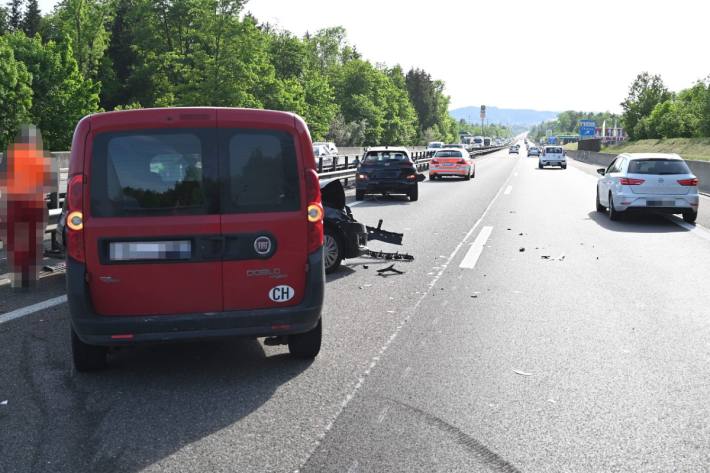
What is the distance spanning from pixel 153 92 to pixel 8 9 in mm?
29213

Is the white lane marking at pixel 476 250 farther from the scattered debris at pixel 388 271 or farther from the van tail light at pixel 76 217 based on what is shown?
the van tail light at pixel 76 217

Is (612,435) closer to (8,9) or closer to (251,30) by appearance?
(251,30)

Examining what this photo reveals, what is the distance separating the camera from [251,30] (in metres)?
67.2

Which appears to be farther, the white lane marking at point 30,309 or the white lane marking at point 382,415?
the white lane marking at point 30,309

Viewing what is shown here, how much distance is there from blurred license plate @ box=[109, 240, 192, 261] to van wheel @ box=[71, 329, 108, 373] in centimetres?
72

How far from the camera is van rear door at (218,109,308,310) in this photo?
16.4ft

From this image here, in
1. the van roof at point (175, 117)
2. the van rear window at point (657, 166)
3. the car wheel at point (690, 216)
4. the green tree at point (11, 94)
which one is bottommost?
the car wheel at point (690, 216)

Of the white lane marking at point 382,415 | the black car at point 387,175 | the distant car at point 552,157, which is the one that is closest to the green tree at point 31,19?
the distant car at point 552,157

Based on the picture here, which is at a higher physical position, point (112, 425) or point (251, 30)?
point (251, 30)

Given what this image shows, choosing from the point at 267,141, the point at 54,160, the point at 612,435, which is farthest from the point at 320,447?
the point at 54,160

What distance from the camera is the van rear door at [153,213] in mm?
4832

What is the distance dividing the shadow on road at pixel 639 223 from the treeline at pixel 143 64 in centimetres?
4995

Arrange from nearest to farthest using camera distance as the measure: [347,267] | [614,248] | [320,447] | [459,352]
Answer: [320,447] < [459,352] < [347,267] < [614,248]

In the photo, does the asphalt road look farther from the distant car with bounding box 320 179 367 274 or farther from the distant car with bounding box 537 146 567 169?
the distant car with bounding box 537 146 567 169
